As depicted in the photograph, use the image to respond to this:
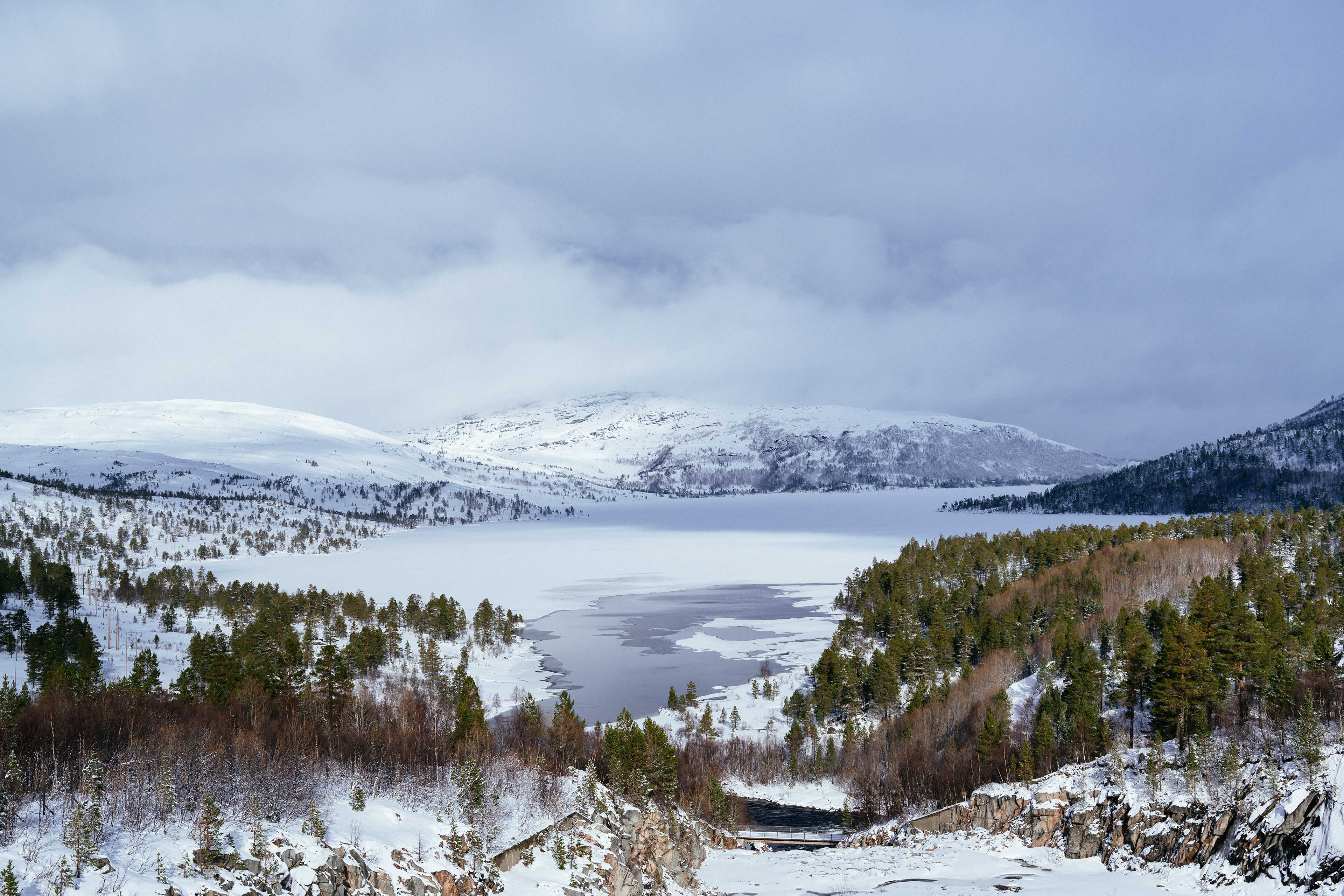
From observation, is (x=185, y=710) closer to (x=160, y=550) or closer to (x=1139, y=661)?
(x=1139, y=661)

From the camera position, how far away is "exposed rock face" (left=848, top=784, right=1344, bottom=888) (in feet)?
89.4

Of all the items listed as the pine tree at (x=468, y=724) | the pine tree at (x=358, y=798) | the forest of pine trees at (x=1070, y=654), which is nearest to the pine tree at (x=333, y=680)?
the pine tree at (x=468, y=724)

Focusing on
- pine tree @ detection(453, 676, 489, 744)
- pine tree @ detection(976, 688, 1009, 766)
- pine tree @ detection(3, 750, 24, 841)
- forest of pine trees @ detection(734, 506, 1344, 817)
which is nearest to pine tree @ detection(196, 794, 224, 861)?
pine tree @ detection(3, 750, 24, 841)

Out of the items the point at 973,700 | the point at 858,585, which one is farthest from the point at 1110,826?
the point at 858,585

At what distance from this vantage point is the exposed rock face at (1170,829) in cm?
2723

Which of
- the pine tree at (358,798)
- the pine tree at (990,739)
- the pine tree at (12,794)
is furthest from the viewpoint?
the pine tree at (990,739)

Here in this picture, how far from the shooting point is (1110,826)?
37188mm

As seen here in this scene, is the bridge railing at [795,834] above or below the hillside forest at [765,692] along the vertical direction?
below

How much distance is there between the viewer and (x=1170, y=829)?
3497 centimetres

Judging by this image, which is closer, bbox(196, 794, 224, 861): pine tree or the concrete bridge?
bbox(196, 794, 224, 861): pine tree

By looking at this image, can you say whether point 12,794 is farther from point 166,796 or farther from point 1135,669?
point 1135,669

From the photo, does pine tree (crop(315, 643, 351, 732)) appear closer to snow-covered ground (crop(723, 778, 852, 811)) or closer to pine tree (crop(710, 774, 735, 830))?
pine tree (crop(710, 774, 735, 830))

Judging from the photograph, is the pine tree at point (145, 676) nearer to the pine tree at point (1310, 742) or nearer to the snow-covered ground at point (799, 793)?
the snow-covered ground at point (799, 793)

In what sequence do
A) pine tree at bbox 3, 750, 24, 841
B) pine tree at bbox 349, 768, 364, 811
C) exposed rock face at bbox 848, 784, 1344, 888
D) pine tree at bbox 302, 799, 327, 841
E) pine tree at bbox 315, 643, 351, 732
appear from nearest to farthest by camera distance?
pine tree at bbox 3, 750, 24, 841
pine tree at bbox 302, 799, 327, 841
pine tree at bbox 349, 768, 364, 811
exposed rock face at bbox 848, 784, 1344, 888
pine tree at bbox 315, 643, 351, 732
